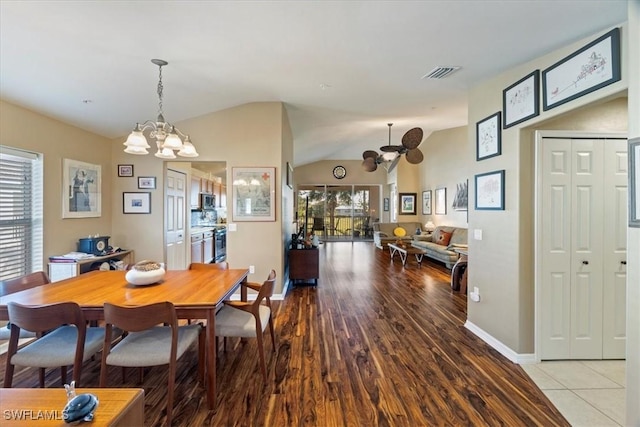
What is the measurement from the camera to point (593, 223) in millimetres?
2760

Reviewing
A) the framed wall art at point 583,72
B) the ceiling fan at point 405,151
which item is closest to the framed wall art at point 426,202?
the ceiling fan at point 405,151

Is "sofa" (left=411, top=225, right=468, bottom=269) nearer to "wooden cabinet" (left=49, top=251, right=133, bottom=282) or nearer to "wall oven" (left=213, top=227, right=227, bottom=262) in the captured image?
"wall oven" (left=213, top=227, right=227, bottom=262)

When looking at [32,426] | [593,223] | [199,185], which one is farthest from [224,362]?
[199,185]

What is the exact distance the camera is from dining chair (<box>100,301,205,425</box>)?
6.09ft

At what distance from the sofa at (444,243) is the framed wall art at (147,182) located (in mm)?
5678

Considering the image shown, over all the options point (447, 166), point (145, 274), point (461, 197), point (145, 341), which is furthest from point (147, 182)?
point (447, 166)

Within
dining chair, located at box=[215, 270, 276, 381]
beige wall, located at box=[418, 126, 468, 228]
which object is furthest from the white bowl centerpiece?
beige wall, located at box=[418, 126, 468, 228]

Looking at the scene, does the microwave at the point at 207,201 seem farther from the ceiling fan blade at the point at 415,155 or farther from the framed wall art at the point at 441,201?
the framed wall art at the point at 441,201

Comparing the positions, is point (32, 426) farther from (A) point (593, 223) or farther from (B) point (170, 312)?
(A) point (593, 223)

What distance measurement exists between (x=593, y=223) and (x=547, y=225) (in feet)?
1.38

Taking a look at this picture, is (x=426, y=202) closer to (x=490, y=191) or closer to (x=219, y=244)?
(x=219, y=244)

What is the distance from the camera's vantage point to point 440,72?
10.6 ft

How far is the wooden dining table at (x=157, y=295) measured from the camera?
2.03m

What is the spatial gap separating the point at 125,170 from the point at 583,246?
5.76 m
